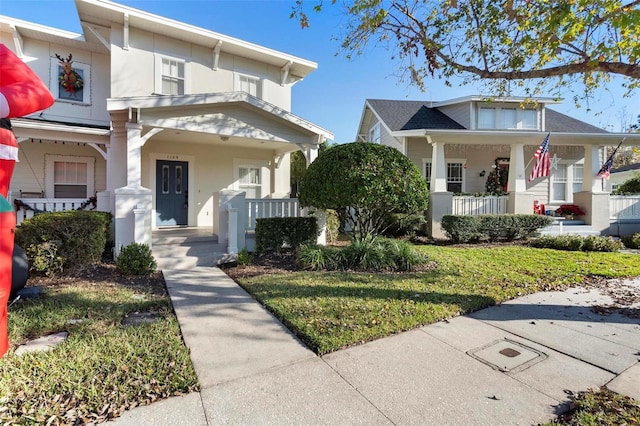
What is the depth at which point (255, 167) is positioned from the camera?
11.9 meters

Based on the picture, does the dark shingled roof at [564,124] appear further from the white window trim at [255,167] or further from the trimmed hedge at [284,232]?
the trimmed hedge at [284,232]

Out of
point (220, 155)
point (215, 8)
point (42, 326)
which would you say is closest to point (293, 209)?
point (220, 155)

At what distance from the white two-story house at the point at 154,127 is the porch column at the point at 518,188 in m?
7.80

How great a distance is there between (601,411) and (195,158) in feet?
36.0

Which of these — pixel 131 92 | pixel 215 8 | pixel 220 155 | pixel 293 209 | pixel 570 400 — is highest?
pixel 215 8

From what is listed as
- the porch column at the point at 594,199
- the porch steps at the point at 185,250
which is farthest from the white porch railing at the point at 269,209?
the porch column at the point at 594,199

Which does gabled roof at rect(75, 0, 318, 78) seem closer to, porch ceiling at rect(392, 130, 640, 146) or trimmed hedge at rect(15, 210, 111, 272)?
porch ceiling at rect(392, 130, 640, 146)

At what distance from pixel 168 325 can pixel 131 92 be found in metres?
8.47

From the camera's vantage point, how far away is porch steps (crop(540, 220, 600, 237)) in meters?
12.0

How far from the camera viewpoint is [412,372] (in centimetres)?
294

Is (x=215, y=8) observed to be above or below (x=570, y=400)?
above

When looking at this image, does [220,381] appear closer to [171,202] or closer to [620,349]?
[620,349]

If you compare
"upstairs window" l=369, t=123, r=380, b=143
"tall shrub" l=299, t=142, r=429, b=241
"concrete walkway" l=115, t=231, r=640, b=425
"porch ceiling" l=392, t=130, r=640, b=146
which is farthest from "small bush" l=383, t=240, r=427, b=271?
"upstairs window" l=369, t=123, r=380, b=143

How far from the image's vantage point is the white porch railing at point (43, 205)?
8634mm
